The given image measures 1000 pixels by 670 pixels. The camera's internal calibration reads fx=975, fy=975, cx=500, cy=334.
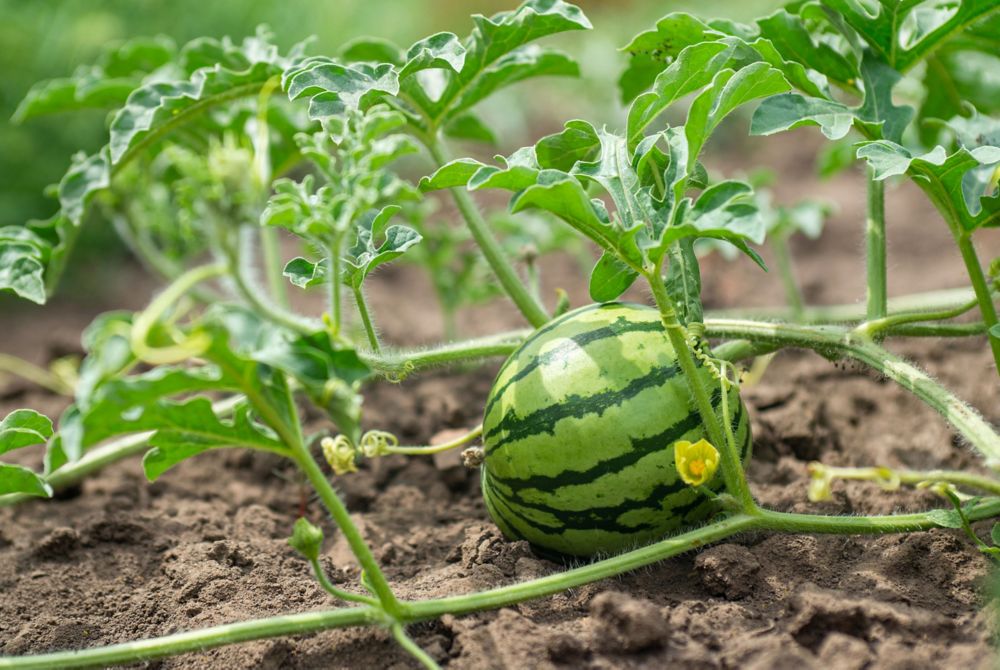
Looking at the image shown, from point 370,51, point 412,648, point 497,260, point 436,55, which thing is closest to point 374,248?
point 436,55

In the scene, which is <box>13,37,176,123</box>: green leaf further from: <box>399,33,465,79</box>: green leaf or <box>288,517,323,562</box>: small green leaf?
<box>288,517,323,562</box>: small green leaf

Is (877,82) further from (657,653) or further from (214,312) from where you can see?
(214,312)

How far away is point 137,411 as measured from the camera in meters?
1.56

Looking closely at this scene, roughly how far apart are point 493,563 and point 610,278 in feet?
2.21

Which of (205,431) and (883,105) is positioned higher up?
(883,105)

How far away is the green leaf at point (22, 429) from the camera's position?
197cm

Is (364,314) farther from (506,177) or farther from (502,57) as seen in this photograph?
(502,57)

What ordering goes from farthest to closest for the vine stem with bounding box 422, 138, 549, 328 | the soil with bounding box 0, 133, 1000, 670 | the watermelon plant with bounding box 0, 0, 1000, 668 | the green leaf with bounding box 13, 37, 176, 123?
the green leaf with bounding box 13, 37, 176, 123, the vine stem with bounding box 422, 138, 549, 328, the soil with bounding box 0, 133, 1000, 670, the watermelon plant with bounding box 0, 0, 1000, 668

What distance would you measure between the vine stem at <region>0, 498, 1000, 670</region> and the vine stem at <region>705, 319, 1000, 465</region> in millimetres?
218

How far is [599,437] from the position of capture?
197cm

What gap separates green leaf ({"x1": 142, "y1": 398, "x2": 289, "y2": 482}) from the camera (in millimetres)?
1646

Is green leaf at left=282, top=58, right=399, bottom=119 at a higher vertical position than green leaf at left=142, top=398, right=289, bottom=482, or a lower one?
higher

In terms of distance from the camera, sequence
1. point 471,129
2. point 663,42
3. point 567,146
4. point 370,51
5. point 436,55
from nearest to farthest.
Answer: point 436,55, point 567,146, point 663,42, point 370,51, point 471,129

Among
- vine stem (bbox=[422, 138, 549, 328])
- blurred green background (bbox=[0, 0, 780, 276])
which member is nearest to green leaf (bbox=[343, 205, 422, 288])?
vine stem (bbox=[422, 138, 549, 328])
